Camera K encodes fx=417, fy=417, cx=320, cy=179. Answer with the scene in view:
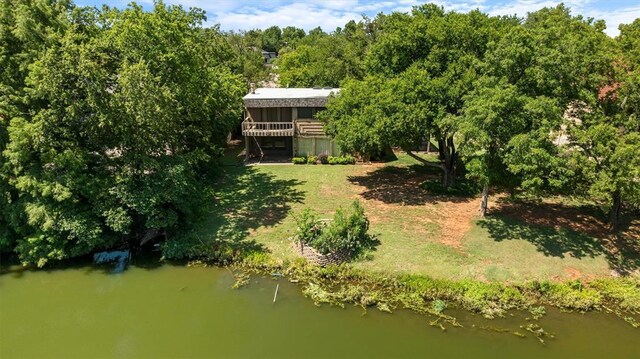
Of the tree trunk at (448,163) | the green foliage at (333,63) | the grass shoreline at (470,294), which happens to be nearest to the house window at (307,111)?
the green foliage at (333,63)

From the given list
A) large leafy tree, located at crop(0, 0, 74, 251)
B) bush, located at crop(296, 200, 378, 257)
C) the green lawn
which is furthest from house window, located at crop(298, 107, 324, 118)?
large leafy tree, located at crop(0, 0, 74, 251)

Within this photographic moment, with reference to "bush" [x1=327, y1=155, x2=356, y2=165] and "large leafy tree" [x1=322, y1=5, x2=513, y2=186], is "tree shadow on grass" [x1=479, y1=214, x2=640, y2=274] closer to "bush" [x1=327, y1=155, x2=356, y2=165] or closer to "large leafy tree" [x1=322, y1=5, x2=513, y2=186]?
"large leafy tree" [x1=322, y1=5, x2=513, y2=186]

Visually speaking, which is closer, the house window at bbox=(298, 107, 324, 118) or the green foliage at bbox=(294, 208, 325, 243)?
the green foliage at bbox=(294, 208, 325, 243)

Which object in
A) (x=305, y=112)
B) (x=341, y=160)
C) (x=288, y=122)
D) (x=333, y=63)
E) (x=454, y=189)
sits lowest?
(x=454, y=189)

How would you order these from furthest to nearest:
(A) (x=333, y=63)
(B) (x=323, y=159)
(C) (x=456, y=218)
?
(A) (x=333, y=63), (B) (x=323, y=159), (C) (x=456, y=218)

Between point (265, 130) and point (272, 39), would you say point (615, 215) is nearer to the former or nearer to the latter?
point (265, 130)

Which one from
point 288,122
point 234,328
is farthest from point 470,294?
point 288,122
